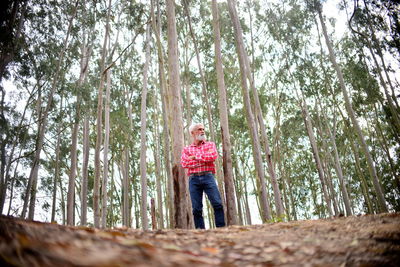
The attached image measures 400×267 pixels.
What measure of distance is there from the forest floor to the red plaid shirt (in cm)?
178

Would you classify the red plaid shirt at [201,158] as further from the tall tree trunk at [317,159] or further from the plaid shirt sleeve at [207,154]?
the tall tree trunk at [317,159]

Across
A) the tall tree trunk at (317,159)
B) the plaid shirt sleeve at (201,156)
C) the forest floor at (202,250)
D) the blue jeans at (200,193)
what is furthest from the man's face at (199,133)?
the tall tree trunk at (317,159)

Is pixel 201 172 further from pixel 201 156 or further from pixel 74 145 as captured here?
pixel 74 145

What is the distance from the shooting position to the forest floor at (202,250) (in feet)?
2.51

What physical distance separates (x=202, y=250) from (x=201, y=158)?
2.16 metres

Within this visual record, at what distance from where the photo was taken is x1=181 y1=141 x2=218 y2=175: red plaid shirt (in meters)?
3.47

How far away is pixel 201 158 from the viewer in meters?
3.48

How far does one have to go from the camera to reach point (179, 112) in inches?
196

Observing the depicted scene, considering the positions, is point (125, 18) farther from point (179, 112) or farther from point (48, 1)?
point (179, 112)

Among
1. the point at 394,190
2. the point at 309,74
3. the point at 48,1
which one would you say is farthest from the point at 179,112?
the point at 394,190

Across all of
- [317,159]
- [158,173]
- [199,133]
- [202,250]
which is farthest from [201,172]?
[317,159]

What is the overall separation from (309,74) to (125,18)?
892 cm

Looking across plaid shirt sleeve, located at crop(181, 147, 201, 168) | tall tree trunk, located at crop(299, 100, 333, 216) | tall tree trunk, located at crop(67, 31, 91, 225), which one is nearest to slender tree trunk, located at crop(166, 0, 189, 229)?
plaid shirt sleeve, located at crop(181, 147, 201, 168)

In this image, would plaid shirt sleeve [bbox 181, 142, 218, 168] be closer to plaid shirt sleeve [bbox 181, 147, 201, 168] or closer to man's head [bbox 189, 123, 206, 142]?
plaid shirt sleeve [bbox 181, 147, 201, 168]
